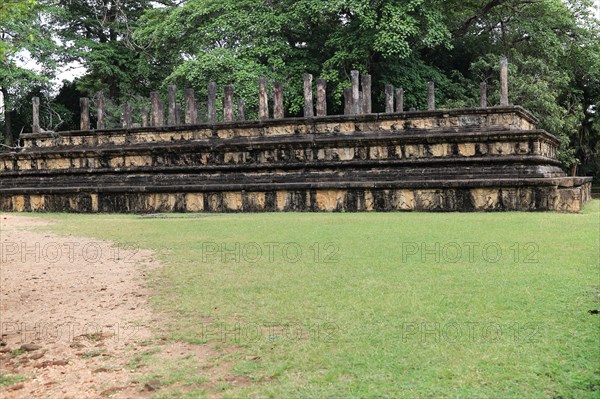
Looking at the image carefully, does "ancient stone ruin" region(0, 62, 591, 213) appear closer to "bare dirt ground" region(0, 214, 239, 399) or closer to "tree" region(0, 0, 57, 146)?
"bare dirt ground" region(0, 214, 239, 399)

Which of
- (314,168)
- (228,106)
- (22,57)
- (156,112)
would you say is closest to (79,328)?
(314,168)

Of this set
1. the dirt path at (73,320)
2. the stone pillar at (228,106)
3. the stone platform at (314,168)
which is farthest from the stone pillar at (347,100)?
the dirt path at (73,320)

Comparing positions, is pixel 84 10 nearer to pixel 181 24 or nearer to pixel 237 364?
pixel 181 24

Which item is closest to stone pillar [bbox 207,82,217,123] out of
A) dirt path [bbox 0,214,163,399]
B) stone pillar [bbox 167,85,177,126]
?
stone pillar [bbox 167,85,177,126]

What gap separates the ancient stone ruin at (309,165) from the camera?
422 inches

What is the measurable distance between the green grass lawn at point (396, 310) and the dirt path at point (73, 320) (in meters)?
0.26

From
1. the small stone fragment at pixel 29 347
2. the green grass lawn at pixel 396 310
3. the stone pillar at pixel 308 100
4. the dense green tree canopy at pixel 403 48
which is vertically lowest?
the small stone fragment at pixel 29 347

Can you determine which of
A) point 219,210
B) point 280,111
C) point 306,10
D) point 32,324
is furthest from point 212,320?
point 306,10

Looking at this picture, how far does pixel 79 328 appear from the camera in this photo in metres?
3.57

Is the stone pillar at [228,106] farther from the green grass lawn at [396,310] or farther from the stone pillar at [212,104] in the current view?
the green grass lawn at [396,310]

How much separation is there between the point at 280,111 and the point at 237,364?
11.7 meters

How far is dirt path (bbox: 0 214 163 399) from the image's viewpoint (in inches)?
107

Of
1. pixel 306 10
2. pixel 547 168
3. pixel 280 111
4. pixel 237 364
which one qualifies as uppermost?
pixel 306 10

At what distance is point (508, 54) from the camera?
22.3 meters
